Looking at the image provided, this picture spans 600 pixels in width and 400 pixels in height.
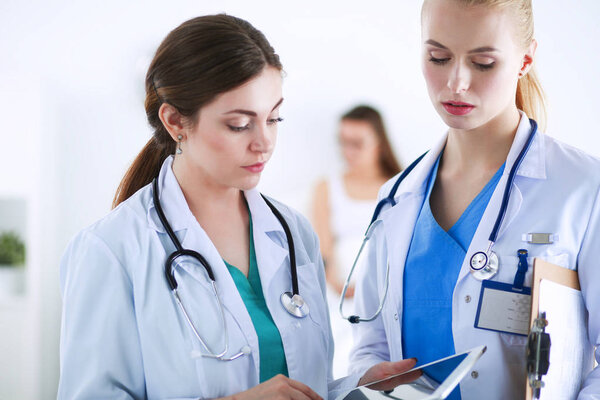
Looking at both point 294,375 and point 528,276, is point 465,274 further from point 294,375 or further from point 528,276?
point 294,375

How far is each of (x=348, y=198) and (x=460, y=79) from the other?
6.78ft

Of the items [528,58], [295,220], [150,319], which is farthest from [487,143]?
[150,319]

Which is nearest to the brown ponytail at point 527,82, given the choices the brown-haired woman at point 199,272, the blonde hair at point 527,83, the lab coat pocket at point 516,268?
the blonde hair at point 527,83

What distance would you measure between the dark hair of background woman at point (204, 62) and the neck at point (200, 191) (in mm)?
143

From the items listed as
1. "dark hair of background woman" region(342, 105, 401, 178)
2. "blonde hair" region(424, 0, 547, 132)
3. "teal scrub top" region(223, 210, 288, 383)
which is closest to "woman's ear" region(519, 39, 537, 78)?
"blonde hair" region(424, 0, 547, 132)

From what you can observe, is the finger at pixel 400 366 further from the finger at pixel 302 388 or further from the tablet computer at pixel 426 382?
the finger at pixel 302 388

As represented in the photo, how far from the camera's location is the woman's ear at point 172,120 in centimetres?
121

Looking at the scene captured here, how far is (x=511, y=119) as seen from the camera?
1.33 m

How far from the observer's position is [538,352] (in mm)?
1048

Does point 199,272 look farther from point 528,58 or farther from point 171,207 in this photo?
point 528,58

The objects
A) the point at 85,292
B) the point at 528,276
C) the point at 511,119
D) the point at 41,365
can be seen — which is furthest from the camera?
the point at 41,365

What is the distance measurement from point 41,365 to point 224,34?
2597 millimetres

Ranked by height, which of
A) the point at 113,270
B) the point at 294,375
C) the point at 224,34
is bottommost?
the point at 294,375

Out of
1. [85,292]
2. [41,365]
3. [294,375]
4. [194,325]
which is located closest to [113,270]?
[85,292]
